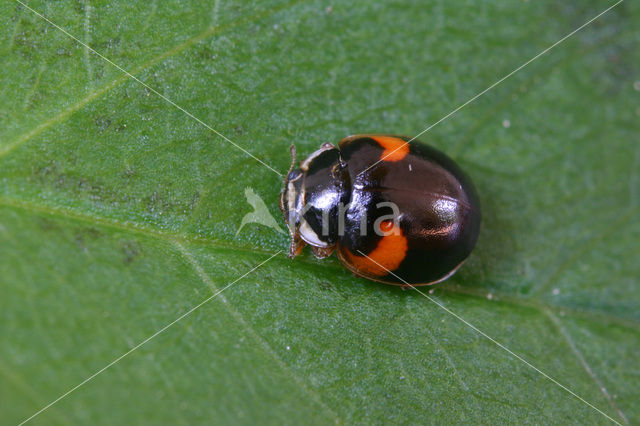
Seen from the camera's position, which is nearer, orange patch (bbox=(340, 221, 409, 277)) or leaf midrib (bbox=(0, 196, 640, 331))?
leaf midrib (bbox=(0, 196, 640, 331))

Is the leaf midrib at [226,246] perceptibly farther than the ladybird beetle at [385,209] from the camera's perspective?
No

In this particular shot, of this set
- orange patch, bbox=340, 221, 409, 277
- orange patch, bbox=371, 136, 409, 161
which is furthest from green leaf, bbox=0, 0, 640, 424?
orange patch, bbox=371, 136, 409, 161

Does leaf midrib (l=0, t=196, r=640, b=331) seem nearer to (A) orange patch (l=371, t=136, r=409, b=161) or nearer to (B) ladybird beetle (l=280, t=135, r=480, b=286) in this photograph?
(B) ladybird beetle (l=280, t=135, r=480, b=286)

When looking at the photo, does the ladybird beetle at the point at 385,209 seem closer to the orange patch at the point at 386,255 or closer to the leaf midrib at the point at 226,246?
the orange patch at the point at 386,255

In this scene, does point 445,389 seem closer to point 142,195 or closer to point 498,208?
point 498,208

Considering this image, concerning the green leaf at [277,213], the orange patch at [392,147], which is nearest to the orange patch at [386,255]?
the green leaf at [277,213]

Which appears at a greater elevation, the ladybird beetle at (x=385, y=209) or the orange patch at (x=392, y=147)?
the orange patch at (x=392, y=147)

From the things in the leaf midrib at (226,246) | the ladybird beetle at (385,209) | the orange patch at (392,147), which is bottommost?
the leaf midrib at (226,246)
